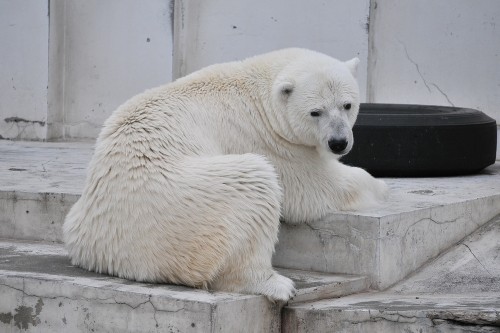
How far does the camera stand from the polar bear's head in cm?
402

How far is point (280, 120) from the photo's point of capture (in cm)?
416

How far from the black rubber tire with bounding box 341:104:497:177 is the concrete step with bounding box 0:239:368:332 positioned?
134cm

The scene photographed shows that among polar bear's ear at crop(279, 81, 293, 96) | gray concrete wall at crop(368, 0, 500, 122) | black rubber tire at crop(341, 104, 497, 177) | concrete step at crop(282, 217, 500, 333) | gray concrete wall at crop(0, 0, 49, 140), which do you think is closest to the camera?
concrete step at crop(282, 217, 500, 333)

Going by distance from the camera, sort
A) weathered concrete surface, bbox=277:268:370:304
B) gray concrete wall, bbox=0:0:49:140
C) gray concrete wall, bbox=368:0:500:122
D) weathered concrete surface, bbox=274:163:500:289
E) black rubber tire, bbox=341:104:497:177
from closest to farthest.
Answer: weathered concrete surface, bbox=277:268:370:304
weathered concrete surface, bbox=274:163:500:289
black rubber tire, bbox=341:104:497:177
gray concrete wall, bbox=368:0:500:122
gray concrete wall, bbox=0:0:49:140

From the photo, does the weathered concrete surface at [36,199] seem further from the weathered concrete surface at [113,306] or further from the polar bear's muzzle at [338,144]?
the polar bear's muzzle at [338,144]

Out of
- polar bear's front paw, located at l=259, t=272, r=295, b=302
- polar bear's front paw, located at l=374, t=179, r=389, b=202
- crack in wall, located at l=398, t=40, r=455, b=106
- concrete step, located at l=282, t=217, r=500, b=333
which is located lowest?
concrete step, located at l=282, t=217, r=500, b=333

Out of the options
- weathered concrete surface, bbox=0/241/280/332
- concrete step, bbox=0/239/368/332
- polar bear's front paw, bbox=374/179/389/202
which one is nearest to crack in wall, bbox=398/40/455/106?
polar bear's front paw, bbox=374/179/389/202

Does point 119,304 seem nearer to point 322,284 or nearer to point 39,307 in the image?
point 39,307

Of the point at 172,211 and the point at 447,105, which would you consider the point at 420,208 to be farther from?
the point at 447,105

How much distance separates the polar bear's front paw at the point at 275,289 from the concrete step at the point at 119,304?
4 cm

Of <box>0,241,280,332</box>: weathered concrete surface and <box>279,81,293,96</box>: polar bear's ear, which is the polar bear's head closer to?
<box>279,81,293,96</box>: polar bear's ear

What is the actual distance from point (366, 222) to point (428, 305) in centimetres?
48

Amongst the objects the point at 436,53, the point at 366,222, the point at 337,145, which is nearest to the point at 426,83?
the point at 436,53

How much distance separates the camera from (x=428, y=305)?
12.6 ft
